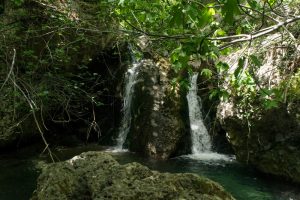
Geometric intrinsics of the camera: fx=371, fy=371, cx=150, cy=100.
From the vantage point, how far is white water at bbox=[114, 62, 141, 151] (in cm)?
1080

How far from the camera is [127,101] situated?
11023 millimetres

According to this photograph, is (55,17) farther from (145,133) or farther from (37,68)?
(145,133)

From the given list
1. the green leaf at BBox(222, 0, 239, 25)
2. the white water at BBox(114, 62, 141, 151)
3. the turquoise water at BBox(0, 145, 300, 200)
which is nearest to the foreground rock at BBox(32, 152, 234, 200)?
the green leaf at BBox(222, 0, 239, 25)

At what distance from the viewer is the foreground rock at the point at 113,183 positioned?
332cm

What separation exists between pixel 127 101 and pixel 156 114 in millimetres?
1471

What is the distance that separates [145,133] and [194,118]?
5.35ft

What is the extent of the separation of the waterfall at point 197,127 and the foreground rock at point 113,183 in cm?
633

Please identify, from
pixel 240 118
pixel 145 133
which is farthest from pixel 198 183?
pixel 145 133

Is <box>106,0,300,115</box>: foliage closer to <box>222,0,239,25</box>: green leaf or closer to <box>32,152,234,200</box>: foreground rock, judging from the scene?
<box>222,0,239,25</box>: green leaf

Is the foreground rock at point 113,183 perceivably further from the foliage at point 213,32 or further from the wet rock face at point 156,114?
the wet rock face at point 156,114

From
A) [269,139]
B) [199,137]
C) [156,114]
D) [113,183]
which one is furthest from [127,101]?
[113,183]

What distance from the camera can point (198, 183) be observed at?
346 centimetres

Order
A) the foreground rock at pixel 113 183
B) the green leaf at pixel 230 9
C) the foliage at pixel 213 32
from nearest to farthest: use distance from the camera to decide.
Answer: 1. the green leaf at pixel 230 9
2. the foliage at pixel 213 32
3. the foreground rock at pixel 113 183

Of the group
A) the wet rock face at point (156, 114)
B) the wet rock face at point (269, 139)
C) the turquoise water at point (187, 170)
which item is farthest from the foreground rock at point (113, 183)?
the wet rock face at point (156, 114)
